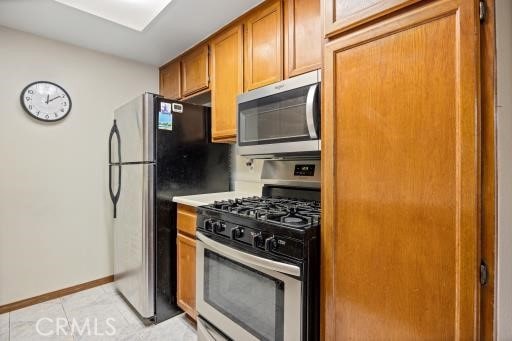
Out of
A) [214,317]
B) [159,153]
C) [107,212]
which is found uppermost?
[159,153]

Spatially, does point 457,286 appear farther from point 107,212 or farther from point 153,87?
point 153,87

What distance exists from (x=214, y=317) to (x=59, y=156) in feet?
6.49

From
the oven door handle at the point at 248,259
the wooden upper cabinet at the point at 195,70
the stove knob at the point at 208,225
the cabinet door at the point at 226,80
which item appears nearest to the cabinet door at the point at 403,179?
the oven door handle at the point at 248,259

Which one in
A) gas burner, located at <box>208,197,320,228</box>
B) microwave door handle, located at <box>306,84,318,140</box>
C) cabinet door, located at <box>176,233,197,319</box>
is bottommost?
cabinet door, located at <box>176,233,197,319</box>

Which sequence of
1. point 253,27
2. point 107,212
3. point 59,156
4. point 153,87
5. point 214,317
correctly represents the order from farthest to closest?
point 153,87, point 107,212, point 59,156, point 253,27, point 214,317

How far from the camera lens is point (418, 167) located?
0.82 metres

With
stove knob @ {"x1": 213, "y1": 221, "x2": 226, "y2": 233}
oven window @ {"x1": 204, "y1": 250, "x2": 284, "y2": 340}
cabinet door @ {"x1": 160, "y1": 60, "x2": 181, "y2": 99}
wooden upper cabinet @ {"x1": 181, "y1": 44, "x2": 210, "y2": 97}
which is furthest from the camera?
cabinet door @ {"x1": 160, "y1": 60, "x2": 181, "y2": 99}

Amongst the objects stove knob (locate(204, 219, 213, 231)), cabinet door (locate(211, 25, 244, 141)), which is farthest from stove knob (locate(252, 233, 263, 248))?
cabinet door (locate(211, 25, 244, 141))

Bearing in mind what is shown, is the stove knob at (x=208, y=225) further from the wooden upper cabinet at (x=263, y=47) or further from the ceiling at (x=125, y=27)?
the ceiling at (x=125, y=27)

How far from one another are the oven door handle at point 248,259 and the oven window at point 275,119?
2.04 ft

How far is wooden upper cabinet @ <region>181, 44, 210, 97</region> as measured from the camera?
2.23 m

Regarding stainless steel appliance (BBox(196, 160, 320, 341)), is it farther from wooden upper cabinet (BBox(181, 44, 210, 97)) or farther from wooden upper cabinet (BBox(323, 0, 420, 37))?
wooden upper cabinet (BBox(181, 44, 210, 97))

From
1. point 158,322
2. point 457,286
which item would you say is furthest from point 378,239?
point 158,322

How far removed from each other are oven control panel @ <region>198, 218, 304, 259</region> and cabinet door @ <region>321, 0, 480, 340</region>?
0.41 feet
